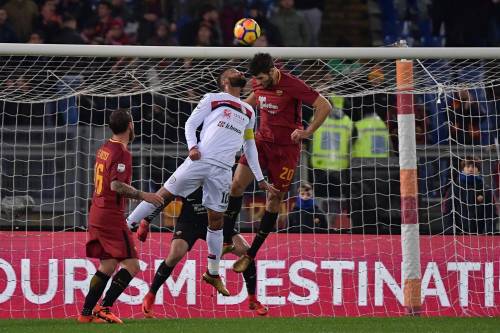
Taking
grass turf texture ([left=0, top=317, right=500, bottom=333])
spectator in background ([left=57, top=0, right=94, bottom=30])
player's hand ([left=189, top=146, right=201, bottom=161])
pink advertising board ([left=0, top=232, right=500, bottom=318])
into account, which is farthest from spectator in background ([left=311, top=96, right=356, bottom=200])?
spectator in background ([left=57, top=0, right=94, bottom=30])

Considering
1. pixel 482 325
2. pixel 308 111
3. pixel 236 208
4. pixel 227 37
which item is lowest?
pixel 482 325

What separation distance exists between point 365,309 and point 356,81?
7.62 ft

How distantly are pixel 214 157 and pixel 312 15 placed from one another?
7607mm

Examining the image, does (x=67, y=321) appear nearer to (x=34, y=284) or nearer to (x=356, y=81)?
(x=34, y=284)

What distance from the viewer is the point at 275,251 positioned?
39.7 feet

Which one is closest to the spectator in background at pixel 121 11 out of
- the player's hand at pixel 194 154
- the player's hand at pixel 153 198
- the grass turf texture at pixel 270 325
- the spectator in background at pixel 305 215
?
the spectator in background at pixel 305 215

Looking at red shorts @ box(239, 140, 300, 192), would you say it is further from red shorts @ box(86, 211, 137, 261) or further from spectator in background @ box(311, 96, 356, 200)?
spectator in background @ box(311, 96, 356, 200)

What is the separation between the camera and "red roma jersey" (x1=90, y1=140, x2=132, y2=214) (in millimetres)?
9852

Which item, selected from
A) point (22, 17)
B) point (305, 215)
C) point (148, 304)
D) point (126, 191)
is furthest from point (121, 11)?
point (126, 191)

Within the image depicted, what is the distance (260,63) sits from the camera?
10.7 meters

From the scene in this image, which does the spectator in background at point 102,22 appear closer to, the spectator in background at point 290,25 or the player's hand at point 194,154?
the spectator in background at point 290,25

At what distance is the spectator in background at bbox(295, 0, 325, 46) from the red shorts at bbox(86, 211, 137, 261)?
801 centimetres

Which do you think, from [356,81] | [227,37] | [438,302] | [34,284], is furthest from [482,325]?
[227,37]

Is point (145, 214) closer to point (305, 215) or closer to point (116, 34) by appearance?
point (305, 215)
